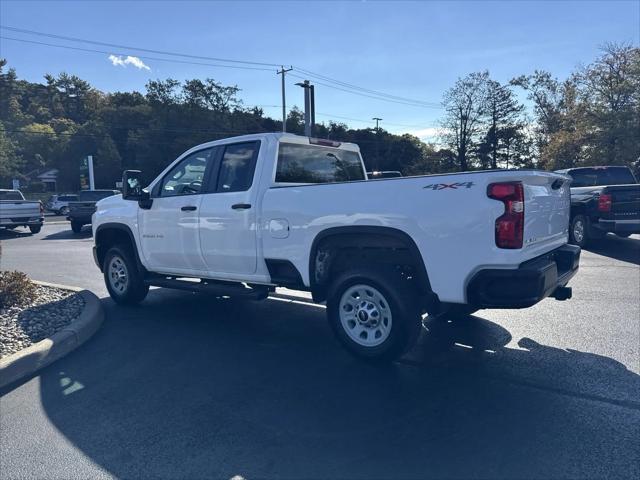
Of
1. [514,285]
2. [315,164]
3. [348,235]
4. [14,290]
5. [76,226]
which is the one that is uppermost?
[315,164]

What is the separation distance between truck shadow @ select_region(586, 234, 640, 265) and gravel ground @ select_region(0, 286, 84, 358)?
10224 millimetres

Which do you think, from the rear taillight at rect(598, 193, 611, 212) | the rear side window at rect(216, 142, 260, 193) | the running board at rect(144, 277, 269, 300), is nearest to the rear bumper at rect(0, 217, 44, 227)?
the running board at rect(144, 277, 269, 300)

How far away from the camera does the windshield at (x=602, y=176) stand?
45.3 ft

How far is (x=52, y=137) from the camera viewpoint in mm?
68125

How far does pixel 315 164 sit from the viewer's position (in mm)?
6102

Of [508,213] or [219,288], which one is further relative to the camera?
[219,288]

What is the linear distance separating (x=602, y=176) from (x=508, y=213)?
1190cm

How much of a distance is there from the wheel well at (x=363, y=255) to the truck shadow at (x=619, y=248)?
309 inches

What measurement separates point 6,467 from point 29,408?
89cm

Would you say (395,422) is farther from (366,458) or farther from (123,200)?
(123,200)

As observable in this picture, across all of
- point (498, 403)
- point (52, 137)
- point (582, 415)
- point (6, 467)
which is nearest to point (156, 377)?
point (6, 467)

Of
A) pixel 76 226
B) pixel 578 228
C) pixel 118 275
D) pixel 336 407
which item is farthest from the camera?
pixel 76 226

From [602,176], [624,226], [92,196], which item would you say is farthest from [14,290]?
[92,196]

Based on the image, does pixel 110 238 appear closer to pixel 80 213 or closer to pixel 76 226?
pixel 80 213
